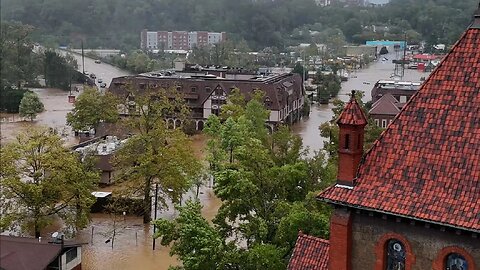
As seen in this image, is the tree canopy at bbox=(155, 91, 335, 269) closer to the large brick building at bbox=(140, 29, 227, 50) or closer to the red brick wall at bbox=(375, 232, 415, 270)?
the red brick wall at bbox=(375, 232, 415, 270)

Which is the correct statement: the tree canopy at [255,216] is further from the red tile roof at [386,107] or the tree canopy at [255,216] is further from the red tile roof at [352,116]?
the red tile roof at [386,107]

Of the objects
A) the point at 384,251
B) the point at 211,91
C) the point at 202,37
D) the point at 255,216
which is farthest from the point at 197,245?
the point at 202,37

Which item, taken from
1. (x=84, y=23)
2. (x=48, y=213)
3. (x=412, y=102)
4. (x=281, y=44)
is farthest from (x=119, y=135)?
(x=281, y=44)

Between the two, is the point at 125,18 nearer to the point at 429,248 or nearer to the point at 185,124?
the point at 185,124

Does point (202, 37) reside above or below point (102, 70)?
above

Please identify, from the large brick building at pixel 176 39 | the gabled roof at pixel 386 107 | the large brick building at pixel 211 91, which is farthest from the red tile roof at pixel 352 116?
the large brick building at pixel 176 39

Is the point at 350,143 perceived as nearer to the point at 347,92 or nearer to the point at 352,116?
the point at 352,116
